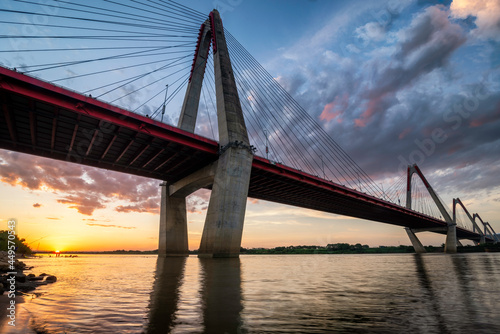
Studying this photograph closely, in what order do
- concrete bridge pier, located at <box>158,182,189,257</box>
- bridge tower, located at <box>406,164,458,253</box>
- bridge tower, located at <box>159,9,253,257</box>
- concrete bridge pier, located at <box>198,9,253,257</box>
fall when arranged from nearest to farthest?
concrete bridge pier, located at <box>198,9,253,257</box> → bridge tower, located at <box>159,9,253,257</box> → concrete bridge pier, located at <box>158,182,189,257</box> → bridge tower, located at <box>406,164,458,253</box>

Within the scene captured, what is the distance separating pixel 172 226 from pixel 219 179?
1539 cm

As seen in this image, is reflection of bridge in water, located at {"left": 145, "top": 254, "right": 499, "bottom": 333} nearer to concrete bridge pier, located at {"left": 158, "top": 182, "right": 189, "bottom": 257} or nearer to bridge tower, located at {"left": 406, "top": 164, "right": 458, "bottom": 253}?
concrete bridge pier, located at {"left": 158, "top": 182, "right": 189, "bottom": 257}

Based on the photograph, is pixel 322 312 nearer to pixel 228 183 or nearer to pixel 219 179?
pixel 228 183

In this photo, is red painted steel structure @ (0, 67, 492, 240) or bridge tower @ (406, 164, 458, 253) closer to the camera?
red painted steel structure @ (0, 67, 492, 240)

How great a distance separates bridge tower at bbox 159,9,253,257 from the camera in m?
27.2

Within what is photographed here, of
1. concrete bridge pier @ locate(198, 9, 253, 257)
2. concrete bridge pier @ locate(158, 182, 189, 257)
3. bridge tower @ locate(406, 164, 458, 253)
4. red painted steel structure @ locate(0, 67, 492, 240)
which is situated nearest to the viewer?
red painted steel structure @ locate(0, 67, 492, 240)

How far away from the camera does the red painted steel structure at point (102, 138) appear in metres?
20.8

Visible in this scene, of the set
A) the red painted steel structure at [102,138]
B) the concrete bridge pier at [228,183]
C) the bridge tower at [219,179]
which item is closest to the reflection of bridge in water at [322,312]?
the concrete bridge pier at [228,183]

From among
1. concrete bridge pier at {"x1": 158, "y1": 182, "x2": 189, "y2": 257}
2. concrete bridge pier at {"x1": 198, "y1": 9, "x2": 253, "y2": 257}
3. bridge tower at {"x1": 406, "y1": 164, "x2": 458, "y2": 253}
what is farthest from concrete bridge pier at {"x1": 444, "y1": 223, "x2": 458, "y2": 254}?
concrete bridge pier at {"x1": 198, "y1": 9, "x2": 253, "y2": 257}

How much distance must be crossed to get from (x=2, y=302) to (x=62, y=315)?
221cm

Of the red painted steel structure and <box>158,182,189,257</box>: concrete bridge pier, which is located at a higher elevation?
the red painted steel structure

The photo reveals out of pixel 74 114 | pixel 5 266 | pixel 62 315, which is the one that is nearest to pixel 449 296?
pixel 62 315

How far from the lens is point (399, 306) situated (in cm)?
521

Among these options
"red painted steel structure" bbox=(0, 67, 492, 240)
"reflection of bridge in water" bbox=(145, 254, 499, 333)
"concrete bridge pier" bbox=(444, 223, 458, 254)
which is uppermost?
"red painted steel structure" bbox=(0, 67, 492, 240)
